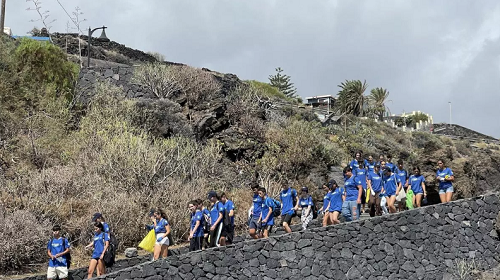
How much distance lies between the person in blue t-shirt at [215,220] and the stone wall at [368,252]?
76 centimetres

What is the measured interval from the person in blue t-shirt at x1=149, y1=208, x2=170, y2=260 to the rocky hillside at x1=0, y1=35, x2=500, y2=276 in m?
3.31

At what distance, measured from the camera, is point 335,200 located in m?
13.6

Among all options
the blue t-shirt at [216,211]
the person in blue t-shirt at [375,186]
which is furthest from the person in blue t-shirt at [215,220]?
the person in blue t-shirt at [375,186]

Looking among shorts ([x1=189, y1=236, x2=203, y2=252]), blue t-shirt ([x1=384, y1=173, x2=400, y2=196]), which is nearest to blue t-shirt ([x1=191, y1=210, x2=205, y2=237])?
shorts ([x1=189, y1=236, x2=203, y2=252])

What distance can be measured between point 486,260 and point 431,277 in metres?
2.06

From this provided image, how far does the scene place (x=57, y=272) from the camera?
11586 mm

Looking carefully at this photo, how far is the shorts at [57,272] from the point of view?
453 inches

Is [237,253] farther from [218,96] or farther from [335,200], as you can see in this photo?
[218,96]

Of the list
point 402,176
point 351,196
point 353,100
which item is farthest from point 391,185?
point 353,100

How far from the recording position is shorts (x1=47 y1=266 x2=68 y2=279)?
11.5 meters

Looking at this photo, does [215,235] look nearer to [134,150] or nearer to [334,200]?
[334,200]

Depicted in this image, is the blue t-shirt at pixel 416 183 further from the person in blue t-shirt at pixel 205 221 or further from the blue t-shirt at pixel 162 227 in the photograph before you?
the blue t-shirt at pixel 162 227

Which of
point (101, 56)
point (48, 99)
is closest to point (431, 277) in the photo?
point (48, 99)

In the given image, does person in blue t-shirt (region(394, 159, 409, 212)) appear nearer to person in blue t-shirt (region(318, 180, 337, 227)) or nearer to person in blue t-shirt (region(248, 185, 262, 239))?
person in blue t-shirt (region(318, 180, 337, 227))
